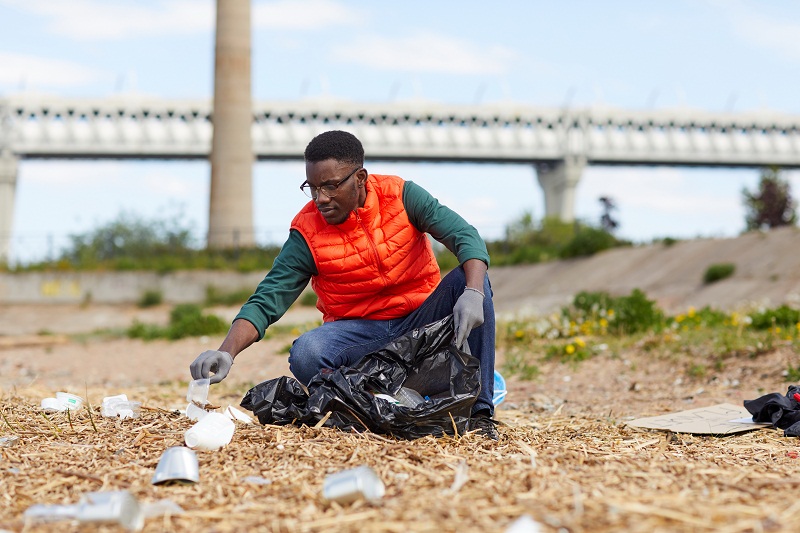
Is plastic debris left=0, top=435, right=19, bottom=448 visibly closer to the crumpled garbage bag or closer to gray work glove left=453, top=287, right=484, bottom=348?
gray work glove left=453, top=287, right=484, bottom=348

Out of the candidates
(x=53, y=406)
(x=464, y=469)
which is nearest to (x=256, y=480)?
(x=464, y=469)

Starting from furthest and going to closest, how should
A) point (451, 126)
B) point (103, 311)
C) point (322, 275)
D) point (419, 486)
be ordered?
point (451, 126), point (103, 311), point (322, 275), point (419, 486)

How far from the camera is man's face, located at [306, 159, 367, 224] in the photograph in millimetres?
3928

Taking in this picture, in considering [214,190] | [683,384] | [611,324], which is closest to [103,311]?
[214,190]

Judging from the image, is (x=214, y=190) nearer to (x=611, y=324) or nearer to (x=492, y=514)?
(x=611, y=324)

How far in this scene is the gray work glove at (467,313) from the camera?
3756mm

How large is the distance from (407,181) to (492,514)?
2.19 metres

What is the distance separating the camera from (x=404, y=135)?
41781 mm

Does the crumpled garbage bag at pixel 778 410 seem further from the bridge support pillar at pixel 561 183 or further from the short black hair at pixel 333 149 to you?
the bridge support pillar at pixel 561 183

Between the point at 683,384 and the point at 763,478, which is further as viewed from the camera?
the point at 683,384

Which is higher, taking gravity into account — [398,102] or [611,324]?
[398,102]

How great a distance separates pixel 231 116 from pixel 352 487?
22850mm

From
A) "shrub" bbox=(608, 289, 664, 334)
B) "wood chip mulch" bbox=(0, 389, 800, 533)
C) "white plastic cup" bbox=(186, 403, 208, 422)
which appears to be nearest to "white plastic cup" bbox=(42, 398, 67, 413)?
"wood chip mulch" bbox=(0, 389, 800, 533)

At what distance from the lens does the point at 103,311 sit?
75.9 ft
